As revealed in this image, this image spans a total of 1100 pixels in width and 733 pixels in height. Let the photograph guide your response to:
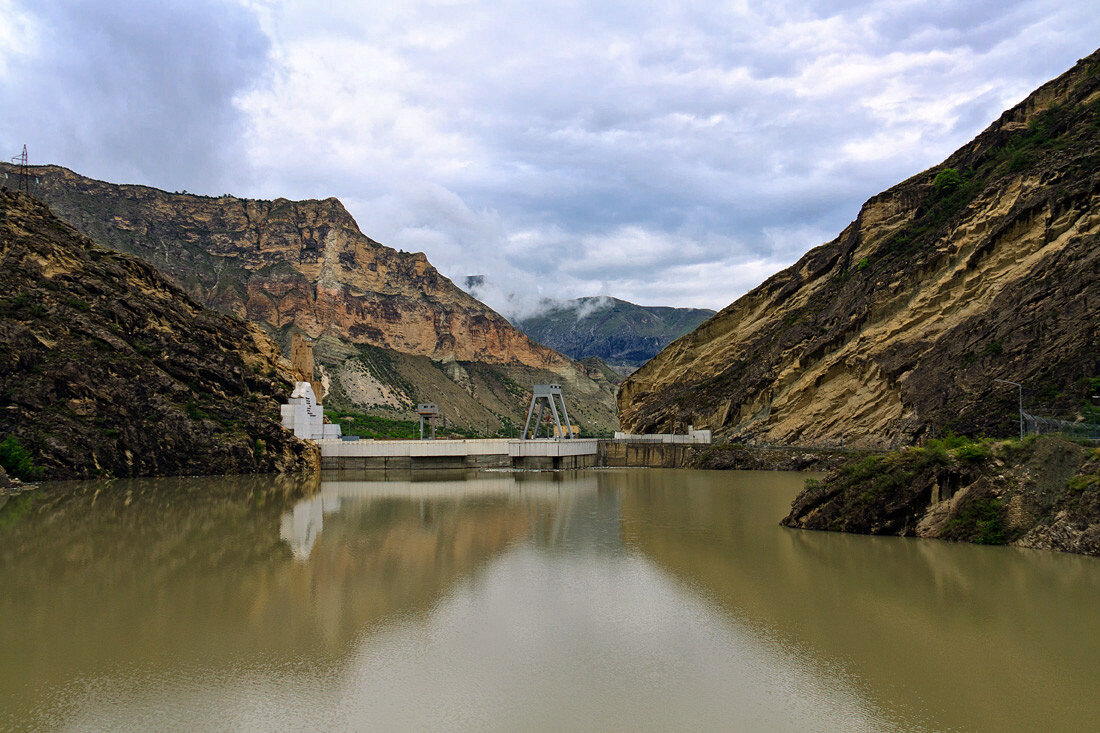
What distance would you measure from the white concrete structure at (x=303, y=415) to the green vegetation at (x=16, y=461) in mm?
18289

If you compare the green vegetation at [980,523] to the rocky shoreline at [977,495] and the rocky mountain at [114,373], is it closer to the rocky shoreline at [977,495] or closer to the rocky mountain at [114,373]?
the rocky shoreline at [977,495]

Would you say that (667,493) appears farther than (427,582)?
Yes

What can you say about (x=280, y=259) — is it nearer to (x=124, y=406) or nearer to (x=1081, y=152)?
(x=124, y=406)

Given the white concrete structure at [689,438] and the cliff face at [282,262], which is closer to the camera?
the white concrete structure at [689,438]

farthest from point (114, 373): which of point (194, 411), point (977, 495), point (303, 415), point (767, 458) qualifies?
point (977, 495)

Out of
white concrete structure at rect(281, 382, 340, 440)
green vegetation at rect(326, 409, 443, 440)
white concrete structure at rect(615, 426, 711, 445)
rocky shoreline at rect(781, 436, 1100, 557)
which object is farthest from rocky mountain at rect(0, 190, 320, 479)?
rocky shoreline at rect(781, 436, 1100, 557)

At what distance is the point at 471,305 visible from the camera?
18112 centimetres

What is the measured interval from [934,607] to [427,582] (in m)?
10.4

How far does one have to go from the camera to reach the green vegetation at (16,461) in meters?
40.0

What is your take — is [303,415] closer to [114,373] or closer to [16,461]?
[114,373]

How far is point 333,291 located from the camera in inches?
5782

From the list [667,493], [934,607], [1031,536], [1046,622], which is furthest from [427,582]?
[667,493]

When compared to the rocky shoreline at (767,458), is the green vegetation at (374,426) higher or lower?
higher

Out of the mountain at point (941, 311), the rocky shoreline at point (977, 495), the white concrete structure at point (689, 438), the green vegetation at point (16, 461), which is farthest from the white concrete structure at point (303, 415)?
the rocky shoreline at point (977, 495)
